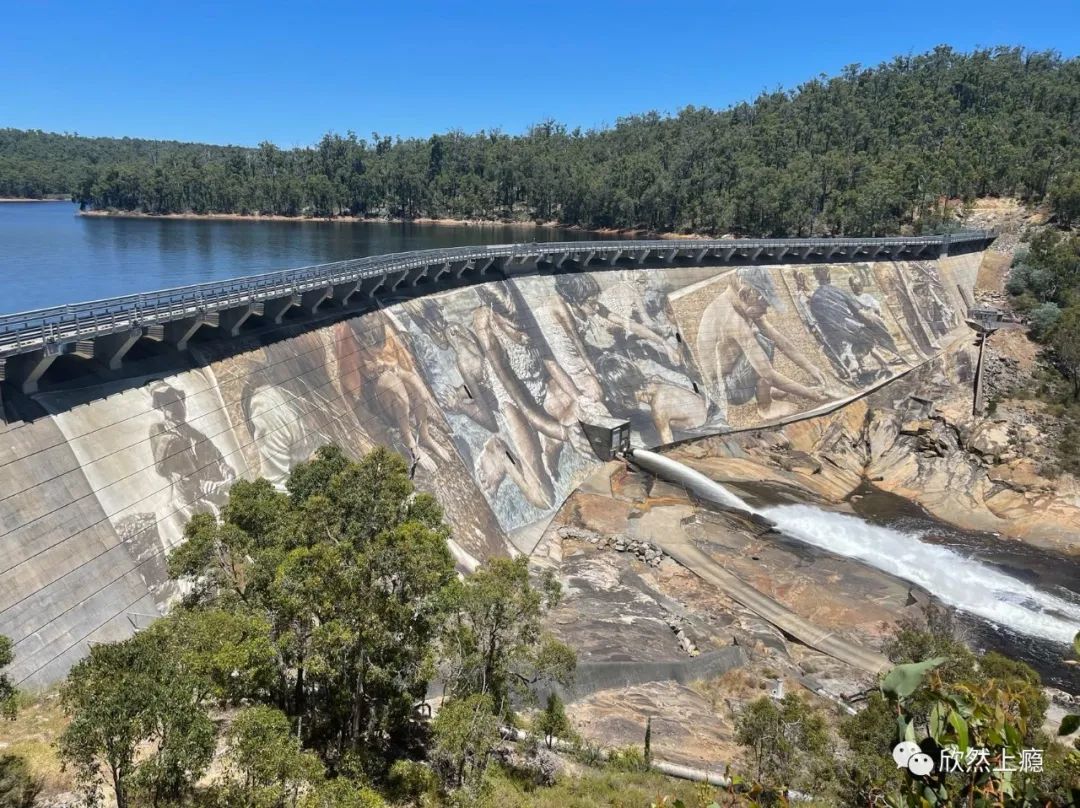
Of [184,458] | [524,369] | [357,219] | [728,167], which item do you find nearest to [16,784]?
[184,458]

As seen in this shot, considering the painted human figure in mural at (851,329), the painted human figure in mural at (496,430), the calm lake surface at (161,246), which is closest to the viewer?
the painted human figure in mural at (496,430)

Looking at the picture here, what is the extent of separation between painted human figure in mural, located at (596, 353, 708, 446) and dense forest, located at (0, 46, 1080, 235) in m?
60.2

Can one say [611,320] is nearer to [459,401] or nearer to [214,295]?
[459,401]

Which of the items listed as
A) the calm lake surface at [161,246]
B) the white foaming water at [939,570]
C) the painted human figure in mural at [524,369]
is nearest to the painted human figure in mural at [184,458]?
the painted human figure in mural at [524,369]

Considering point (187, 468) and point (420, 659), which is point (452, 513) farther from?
point (420, 659)

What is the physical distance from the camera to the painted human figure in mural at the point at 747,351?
58.1 metres

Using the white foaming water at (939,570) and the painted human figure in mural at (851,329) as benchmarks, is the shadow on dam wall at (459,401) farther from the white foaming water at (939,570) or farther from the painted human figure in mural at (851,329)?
A: the white foaming water at (939,570)

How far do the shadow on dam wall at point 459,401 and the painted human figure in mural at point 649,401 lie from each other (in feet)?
0.53

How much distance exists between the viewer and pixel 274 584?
13617 millimetres

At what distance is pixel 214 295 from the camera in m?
32.5

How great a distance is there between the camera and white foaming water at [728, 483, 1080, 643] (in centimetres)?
3519

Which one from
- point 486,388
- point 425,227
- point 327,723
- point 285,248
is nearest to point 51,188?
point 425,227

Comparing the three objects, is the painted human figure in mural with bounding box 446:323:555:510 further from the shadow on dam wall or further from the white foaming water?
the white foaming water

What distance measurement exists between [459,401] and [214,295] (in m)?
15.3
